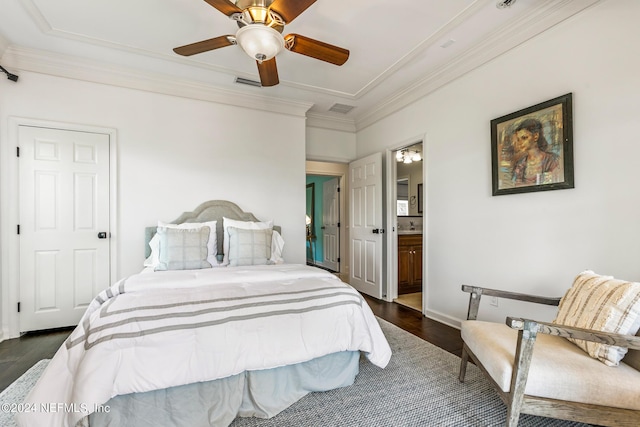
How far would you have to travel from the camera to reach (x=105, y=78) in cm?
310

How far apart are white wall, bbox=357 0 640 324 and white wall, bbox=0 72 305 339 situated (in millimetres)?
1845

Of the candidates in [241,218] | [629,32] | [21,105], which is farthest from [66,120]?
[629,32]

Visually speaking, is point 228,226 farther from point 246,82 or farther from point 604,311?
point 604,311

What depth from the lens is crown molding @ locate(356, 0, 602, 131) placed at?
211cm

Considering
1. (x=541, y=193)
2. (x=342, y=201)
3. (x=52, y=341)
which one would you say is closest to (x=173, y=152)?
(x=52, y=341)

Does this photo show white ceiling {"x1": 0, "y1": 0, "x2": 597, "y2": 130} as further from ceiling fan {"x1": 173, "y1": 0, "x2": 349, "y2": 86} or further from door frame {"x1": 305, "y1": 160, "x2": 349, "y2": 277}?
door frame {"x1": 305, "y1": 160, "x2": 349, "y2": 277}

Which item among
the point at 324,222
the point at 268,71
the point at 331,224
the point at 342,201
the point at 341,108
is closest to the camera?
→ the point at 268,71

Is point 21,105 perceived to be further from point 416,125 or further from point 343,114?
point 416,125

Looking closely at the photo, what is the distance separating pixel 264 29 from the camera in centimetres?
185

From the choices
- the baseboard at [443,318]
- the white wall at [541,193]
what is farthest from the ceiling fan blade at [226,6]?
the baseboard at [443,318]

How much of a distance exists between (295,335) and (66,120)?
3.28 meters

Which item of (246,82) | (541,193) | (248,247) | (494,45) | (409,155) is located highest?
(246,82)

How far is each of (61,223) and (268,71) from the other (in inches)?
104

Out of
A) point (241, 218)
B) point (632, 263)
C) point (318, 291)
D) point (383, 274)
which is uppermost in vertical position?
point (241, 218)
